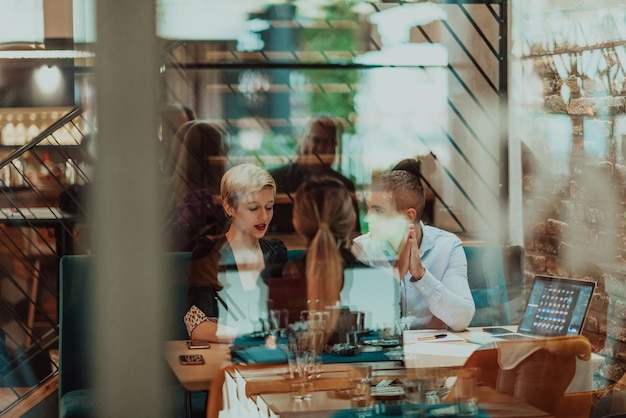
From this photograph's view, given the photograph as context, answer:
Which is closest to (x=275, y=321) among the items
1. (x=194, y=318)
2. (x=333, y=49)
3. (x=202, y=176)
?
(x=194, y=318)

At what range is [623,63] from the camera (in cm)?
227

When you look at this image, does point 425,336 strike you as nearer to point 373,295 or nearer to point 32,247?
point 373,295

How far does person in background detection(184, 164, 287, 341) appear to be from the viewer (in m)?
2.16

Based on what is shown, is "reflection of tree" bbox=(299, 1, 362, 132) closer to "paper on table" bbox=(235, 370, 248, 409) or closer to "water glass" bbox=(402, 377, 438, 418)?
"paper on table" bbox=(235, 370, 248, 409)

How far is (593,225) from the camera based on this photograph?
2.43m

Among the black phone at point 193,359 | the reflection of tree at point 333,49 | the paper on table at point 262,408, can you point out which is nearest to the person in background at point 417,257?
the black phone at point 193,359

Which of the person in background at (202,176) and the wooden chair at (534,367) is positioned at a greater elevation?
the person in background at (202,176)

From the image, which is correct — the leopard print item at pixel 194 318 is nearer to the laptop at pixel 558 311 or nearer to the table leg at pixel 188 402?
the table leg at pixel 188 402

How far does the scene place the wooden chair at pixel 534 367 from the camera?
1.80m

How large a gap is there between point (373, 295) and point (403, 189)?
0.48 m

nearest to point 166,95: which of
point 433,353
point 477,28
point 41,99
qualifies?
point 433,353

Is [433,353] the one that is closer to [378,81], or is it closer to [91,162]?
[91,162]

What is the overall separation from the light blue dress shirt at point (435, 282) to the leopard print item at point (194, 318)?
483mm

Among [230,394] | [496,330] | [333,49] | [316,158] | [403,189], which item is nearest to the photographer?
[230,394]
